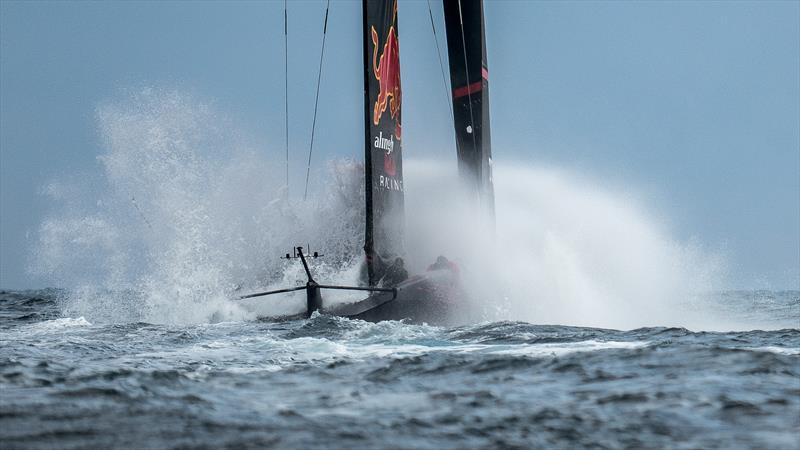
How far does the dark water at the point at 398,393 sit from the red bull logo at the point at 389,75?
6.13m

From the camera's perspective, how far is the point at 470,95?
717 inches

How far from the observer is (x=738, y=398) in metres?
5.43

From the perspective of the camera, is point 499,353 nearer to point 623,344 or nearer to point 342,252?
point 623,344

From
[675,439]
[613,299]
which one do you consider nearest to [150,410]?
[675,439]

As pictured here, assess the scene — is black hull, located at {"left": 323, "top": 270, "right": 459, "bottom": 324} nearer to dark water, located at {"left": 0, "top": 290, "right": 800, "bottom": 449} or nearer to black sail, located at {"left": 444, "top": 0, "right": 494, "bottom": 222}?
dark water, located at {"left": 0, "top": 290, "right": 800, "bottom": 449}

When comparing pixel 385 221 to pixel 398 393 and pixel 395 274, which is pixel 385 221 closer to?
pixel 395 274

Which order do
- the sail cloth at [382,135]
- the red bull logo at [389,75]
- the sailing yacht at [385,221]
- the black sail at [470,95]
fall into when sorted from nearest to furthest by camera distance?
the sailing yacht at [385,221], the sail cloth at [382,135], the red bull logo at [389,75], the black sail at [470,95]

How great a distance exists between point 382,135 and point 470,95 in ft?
14.4

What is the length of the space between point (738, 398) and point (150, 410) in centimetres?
384

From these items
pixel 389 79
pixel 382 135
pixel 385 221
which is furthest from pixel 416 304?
pixel 389 79

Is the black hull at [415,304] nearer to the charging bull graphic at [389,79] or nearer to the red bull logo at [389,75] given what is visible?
the charging bull graphic at [389,79]

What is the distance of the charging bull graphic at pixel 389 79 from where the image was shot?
1441 cm

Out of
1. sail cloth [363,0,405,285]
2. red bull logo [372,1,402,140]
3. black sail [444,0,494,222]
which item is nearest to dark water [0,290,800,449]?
sail cloth [363,0,405,285]

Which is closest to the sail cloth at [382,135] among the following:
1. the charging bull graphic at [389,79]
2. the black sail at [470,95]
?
the charging bull graphic at [389,79]
